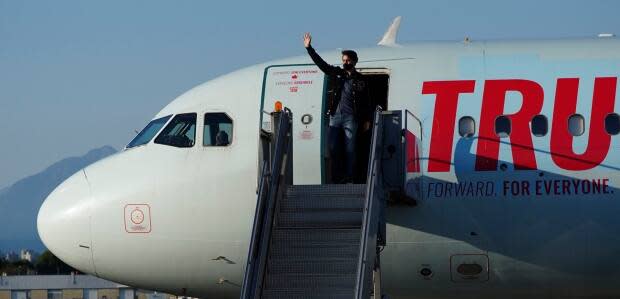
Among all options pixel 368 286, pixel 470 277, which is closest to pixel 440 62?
pixel 470 277

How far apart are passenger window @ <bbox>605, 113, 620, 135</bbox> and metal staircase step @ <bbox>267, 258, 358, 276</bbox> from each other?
15.3ft

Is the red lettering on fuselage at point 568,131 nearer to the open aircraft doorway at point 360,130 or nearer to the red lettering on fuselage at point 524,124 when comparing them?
the red lettering on fuselage at point 524,124

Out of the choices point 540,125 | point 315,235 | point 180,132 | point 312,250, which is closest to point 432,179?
point 540,125

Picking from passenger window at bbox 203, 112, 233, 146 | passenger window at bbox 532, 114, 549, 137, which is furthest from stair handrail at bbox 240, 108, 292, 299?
passenger window at bbox 532, 114, 549, 137

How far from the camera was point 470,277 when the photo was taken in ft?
73.5

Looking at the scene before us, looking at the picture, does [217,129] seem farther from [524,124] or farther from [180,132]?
[524,124]

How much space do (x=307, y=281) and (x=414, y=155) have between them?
320cm

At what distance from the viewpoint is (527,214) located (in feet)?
72.3

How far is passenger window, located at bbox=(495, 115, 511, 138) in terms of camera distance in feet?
73.0

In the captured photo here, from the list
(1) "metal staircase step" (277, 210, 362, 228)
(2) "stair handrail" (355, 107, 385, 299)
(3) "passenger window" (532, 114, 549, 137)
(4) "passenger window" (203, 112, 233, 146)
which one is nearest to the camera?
(2) "stair handrail" (355, 107, 385, 299)

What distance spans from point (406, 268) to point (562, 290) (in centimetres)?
229

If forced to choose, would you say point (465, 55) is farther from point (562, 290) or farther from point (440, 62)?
point (562, 290)

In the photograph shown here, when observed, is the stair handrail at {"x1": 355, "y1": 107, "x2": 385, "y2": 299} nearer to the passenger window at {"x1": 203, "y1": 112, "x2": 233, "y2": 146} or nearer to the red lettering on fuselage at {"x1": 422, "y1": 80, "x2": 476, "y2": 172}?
the red lettering on fuselage at {"x1": 422, "y1": 80, "x2": 476, "y2": 172}

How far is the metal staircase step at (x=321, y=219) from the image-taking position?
20.3m
